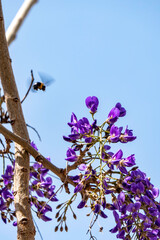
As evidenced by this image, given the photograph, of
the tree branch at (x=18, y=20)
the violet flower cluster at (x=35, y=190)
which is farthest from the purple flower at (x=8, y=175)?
the tree branch at (x=18, y=20)

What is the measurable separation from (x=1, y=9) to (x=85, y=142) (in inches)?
38.8

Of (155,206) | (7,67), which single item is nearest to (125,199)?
(155,206)

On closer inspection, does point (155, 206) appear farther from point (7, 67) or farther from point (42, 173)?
point (7, 67)

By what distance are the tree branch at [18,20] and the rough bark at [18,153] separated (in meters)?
0.98

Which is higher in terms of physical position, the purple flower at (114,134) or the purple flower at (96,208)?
the purple flower at (114,134)

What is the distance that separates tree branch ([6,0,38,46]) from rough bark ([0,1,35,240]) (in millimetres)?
977

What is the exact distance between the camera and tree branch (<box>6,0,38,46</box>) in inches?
122

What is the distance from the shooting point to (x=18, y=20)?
3.30m

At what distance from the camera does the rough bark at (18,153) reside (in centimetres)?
157

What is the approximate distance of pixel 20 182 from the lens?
1.68m

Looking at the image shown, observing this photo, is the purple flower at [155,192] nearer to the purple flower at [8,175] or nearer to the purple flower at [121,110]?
the purple flower at [121,110]

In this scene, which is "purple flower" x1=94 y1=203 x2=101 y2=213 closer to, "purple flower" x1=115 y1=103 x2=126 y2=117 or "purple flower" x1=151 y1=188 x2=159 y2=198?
"purple flower" x1=151 y1=188 x2=159 y2=198

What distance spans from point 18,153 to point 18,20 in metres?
1.86

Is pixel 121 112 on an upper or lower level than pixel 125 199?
upper
